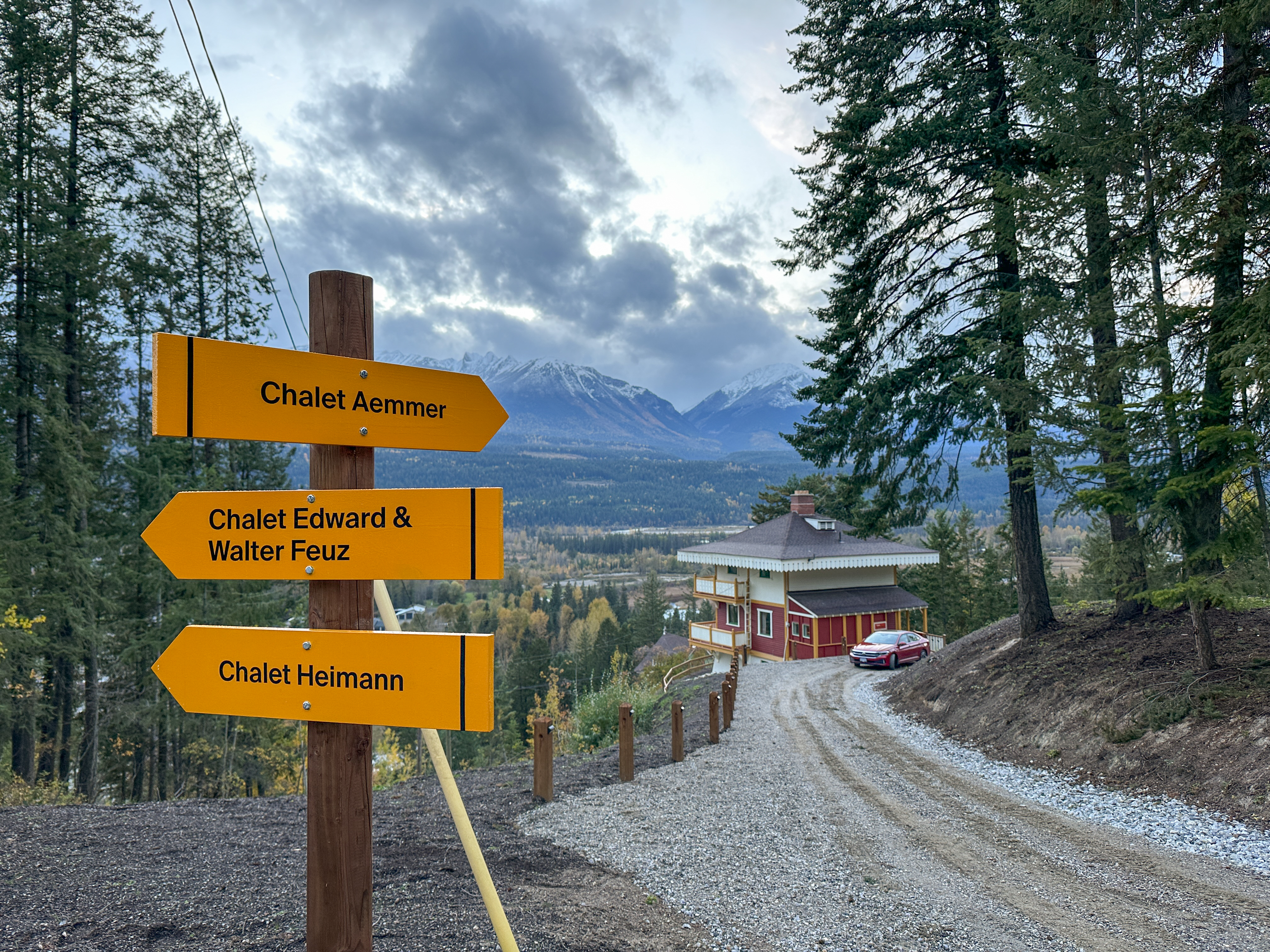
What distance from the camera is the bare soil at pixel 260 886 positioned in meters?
3.96

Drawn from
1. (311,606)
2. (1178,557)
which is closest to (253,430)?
(311,606)

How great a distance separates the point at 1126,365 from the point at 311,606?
34.5 ft

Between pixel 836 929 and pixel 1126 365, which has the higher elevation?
pixel 1126 365

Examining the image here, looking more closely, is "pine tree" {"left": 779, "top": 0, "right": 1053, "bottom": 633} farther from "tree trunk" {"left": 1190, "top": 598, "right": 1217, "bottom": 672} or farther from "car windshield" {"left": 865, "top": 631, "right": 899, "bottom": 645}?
"car windshield" {"left": 865, "top": 631, "right": 899, "bottom": 645}

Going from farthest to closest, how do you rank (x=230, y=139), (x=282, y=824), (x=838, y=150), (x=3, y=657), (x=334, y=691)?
(x=230, y=139) < (x=838, y=150) < (x=3, y=657) < (x=282, y=824) < (x=334, y=691)

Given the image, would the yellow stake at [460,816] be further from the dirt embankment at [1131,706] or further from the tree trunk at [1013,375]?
the tree trunk at [1013,375]

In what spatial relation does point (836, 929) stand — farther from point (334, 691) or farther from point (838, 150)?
point (838, 150)

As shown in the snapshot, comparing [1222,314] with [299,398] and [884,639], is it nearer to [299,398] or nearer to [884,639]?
[299,398]

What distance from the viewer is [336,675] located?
2551mm

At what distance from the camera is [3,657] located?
12055 mm

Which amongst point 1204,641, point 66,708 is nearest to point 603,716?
point 1204,641

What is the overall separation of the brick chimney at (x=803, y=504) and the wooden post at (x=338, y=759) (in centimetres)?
3050

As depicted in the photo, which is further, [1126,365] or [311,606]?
[1126,365]

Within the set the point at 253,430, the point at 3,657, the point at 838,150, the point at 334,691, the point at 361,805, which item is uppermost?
the point at 838,150
